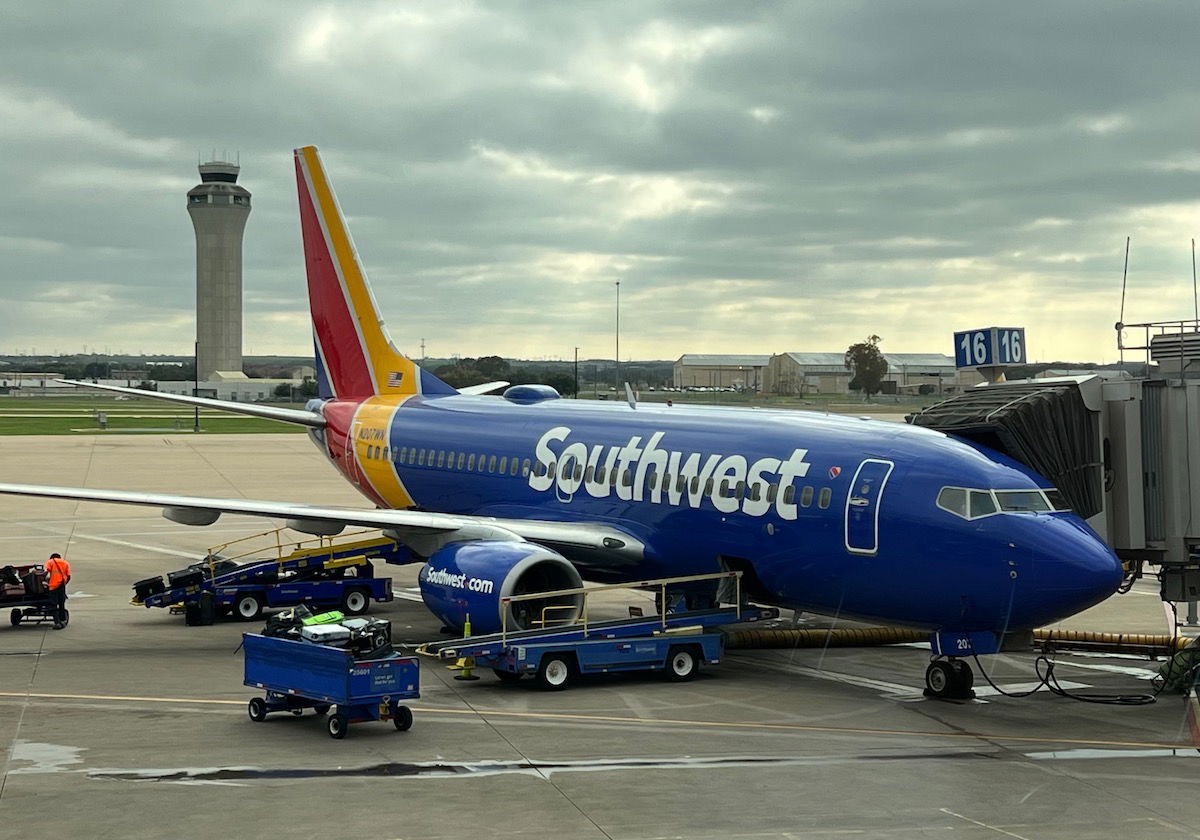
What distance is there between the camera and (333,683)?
1883cm

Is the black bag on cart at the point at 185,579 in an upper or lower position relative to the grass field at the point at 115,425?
lower

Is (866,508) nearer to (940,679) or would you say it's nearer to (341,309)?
(940,679)

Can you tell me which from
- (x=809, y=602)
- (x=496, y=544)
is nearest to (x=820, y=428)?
(x=809, y=602)

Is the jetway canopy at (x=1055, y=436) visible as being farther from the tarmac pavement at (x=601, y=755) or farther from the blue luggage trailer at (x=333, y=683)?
the blue luggage trailer at (x=333, y=683)

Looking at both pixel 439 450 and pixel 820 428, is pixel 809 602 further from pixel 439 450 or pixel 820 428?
pixel 439 450

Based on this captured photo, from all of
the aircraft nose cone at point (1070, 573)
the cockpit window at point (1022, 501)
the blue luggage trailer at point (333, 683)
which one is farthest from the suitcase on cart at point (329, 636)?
the aircraft nose cone at point (1070, 573)

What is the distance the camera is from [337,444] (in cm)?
3616

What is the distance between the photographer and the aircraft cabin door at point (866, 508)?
833 inches

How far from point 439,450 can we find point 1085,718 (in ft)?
52.0

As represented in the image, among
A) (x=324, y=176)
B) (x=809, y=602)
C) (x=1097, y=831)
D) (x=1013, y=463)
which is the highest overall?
(x=324, y=176)

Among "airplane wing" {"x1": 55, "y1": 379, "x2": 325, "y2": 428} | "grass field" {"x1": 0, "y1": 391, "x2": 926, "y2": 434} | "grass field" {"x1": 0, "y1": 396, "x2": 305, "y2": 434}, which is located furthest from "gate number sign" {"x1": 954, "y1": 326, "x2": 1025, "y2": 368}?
"grass field" {"x1": 0, "y1": 396, "x2": 305, "y2": 434}

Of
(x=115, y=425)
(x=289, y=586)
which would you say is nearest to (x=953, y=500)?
(x=289, y=586)

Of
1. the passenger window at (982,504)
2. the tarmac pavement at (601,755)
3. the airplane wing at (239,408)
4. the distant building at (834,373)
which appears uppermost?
the distant building at (834,373)

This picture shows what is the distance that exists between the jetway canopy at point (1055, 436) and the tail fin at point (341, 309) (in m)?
17.4
